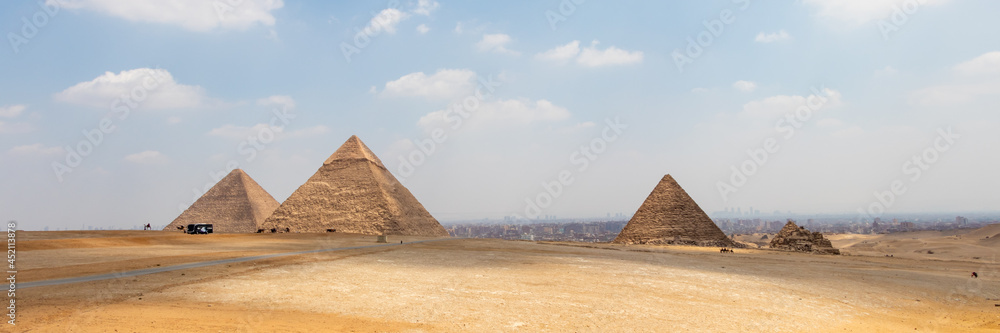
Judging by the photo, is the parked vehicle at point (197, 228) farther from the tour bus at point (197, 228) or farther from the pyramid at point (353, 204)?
the pyramid at point (353, 204)

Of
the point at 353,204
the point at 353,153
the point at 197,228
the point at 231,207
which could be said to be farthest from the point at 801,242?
the point at 231,207

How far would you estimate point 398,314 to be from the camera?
8961 millimetres

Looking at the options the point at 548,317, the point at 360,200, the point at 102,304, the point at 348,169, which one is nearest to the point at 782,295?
the point at 548,317

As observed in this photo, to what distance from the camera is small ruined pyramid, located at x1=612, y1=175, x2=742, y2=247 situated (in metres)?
40.7

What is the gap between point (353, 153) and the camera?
57.7 m

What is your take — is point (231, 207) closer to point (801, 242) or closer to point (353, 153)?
point (353, 153)

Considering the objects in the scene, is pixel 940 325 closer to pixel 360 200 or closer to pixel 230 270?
pixel 230 270

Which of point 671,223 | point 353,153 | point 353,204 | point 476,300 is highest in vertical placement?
point 353,153

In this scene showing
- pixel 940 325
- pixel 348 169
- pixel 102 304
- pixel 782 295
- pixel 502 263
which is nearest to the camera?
pixel 102 304

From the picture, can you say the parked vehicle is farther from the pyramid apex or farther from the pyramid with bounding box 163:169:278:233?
the pyramid with bounding box 163:169:278:233

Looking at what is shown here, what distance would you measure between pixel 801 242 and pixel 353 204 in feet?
135

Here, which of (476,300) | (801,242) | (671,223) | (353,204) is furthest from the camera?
(353,204)

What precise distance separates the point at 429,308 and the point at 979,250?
59689 millimetres

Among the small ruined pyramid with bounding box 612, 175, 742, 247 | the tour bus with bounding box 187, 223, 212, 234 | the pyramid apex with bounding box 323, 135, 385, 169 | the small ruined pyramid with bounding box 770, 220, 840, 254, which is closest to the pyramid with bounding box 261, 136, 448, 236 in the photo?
the pyramid apex with bounding box 323, 135, 385, 169
